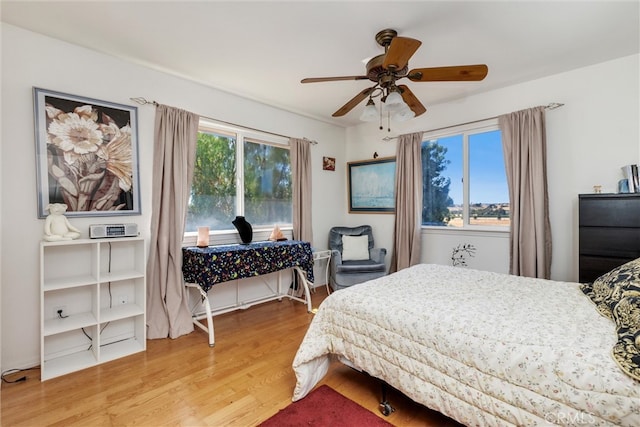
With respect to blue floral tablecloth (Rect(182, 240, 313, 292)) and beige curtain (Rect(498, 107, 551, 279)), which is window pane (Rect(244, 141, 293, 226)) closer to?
blue floral tablecloth (Rect(182, 240, 313, 292))

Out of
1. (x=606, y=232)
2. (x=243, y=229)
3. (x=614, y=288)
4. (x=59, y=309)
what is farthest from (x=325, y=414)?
(x=606, y=232)

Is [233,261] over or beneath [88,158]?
beneath

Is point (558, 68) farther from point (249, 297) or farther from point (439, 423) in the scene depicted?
point (249, 297)

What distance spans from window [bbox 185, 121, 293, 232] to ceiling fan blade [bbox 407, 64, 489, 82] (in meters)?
2.21

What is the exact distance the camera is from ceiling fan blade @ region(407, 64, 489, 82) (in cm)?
188

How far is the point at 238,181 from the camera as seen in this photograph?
3500mm

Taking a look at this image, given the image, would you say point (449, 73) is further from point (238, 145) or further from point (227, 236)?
point (227, 236)

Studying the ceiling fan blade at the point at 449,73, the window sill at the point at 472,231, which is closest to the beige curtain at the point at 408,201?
the window sill at the point at 472,231

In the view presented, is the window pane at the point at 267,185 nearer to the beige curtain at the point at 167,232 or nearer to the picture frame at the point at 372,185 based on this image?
the beige curtain at the point at 167,232

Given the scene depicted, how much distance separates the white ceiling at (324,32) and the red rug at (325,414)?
8.31ft

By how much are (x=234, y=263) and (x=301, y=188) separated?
60.6 inches

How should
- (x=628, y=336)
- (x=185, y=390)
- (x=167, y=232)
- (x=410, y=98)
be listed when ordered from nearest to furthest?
(x=628, y=336)
(x=185, y=390)
(x=410, y=98)
(x=167, y=232)

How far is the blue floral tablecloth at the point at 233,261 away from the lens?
267cm

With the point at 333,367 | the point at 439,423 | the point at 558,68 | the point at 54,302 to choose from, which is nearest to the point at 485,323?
the point at 439,423
